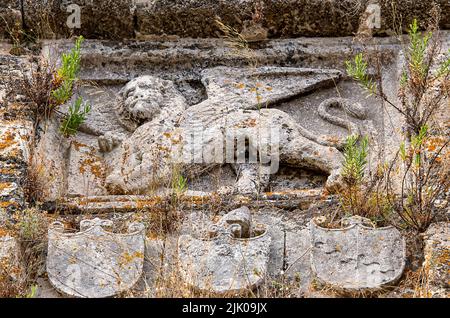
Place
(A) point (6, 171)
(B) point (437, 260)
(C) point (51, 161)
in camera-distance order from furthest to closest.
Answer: (C) point (51, 161) → (A) point (6, 171) → (B) point (437, 260)

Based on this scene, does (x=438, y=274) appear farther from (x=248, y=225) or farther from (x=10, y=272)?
(x=10, y=272)

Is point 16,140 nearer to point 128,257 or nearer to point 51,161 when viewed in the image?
point 51,161

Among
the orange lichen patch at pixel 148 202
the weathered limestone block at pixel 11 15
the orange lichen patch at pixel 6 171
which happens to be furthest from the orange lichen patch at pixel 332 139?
the weathered limestone block at pixel 11 15

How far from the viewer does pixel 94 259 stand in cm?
682

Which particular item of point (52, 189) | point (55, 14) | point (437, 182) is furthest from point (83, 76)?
point (437, 182)

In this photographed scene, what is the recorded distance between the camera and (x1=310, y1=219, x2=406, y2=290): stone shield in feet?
21.8

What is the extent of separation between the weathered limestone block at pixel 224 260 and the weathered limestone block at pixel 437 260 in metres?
0.81

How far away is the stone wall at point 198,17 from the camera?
27.5 feet

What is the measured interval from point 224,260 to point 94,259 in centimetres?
66

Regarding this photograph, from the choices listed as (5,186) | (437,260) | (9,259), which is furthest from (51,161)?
(437,260)

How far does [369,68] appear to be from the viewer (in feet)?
27.2

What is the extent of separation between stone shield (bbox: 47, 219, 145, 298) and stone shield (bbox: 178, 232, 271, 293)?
248mm
